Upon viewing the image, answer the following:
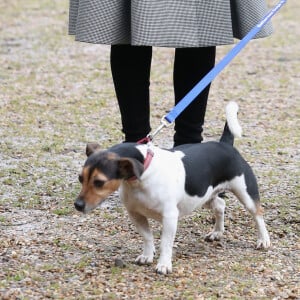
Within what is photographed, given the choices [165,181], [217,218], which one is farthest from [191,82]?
[165,181]

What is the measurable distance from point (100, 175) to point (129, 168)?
0.38ft

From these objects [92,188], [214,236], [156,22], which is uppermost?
[156,22]

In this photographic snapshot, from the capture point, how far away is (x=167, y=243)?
3.44 meters

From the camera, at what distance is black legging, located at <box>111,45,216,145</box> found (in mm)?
4113

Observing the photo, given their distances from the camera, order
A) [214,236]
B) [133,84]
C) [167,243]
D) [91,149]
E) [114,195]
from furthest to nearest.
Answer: [114,195], [133,84], [214,236], [167,243], [91,149]

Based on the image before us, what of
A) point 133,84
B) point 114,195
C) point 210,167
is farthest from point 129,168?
point 114,195

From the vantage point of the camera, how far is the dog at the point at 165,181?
10.5 ft

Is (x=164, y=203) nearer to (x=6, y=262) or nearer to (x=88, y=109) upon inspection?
(x=6, y=262)

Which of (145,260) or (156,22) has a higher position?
(156,22)

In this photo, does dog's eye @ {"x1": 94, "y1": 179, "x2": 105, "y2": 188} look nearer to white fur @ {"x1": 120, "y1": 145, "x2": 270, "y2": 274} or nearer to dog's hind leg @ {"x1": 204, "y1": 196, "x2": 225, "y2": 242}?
white fur @ {"x1": 120, "y1": 145, "x2": 270, "y2": 274}

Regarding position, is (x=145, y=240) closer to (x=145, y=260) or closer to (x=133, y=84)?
(x=145, y=260)

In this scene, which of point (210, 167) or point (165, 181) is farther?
point (210, 167)

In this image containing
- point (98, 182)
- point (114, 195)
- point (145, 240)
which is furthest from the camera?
point (114, 195)

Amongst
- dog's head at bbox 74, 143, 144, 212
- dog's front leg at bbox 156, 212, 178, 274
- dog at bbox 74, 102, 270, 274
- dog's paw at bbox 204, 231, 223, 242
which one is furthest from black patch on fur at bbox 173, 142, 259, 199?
dog's head at bbox 74, 143, 144, 212
